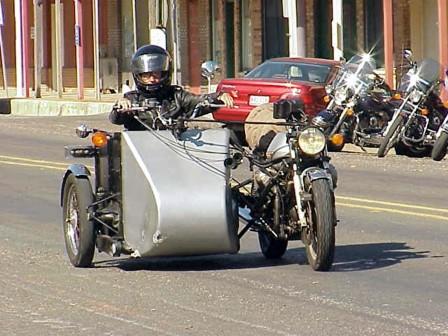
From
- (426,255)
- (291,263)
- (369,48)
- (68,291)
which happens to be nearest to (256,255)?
(291,263)

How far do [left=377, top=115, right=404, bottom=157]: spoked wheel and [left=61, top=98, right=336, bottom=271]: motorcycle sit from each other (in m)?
10.4

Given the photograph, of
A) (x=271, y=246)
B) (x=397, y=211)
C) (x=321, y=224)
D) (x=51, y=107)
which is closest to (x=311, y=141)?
(x=321, y=224)

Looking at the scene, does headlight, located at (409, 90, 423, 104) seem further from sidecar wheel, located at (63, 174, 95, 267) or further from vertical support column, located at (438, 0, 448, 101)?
sidecar wheel, located at (63, 174, 95, 267)

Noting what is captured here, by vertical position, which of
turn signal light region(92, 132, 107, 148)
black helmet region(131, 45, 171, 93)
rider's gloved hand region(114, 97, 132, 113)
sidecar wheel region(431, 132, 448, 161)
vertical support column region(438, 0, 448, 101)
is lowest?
sidecar wheel region(431, 132, 448, 161)

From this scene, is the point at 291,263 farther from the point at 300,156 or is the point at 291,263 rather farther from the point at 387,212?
the point at 387,212

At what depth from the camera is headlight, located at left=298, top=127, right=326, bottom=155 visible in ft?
32.0

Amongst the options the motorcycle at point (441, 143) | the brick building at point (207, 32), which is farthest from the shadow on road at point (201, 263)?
the brick building at point (207, 32)

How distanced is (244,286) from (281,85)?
A: 1365cm

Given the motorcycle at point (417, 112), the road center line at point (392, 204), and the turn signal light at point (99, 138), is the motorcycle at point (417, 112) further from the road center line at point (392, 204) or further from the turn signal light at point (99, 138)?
the turn signal light at point (99, 138)

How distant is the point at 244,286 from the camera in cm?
947

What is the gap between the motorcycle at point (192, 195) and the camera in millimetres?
9680

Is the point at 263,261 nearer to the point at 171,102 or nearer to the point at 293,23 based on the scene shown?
the point at 171,102

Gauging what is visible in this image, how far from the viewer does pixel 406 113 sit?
2061 centimetres

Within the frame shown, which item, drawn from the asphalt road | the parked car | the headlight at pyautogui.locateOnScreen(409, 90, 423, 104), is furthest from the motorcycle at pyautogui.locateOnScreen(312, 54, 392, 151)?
the asphalt road
